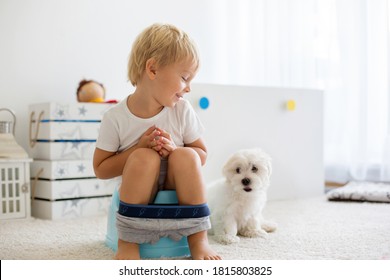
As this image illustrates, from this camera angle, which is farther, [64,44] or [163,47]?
[64,44]

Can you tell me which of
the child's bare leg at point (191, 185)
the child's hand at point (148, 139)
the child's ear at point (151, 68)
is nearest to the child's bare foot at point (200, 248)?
the child's bare leg at point (191, 185)

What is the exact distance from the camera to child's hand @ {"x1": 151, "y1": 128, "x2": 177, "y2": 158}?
0.99 metres

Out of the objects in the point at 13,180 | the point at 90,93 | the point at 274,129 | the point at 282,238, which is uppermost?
the point at 90,93

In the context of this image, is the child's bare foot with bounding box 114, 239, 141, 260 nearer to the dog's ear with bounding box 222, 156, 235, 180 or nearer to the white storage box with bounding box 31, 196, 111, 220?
the dog's ear with bounding box 222, 156, 235, 180

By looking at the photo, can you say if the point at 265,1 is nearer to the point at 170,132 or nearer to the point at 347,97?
the point at 347,97

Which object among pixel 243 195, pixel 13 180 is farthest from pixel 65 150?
pixel 243 195

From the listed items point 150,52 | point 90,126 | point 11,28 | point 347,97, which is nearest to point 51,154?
point 90,126

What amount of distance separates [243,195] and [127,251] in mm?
399

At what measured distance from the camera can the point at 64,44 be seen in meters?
1.97

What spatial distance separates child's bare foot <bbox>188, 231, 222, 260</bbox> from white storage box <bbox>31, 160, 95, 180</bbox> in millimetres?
733

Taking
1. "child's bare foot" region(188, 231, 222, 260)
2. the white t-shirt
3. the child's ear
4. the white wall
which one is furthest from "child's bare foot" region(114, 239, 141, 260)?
the white wall

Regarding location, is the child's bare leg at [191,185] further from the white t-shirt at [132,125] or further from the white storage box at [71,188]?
the white storage box at [71,188]

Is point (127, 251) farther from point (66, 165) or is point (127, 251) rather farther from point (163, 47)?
point (66, 165)

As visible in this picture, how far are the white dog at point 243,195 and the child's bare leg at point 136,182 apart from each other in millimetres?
317
